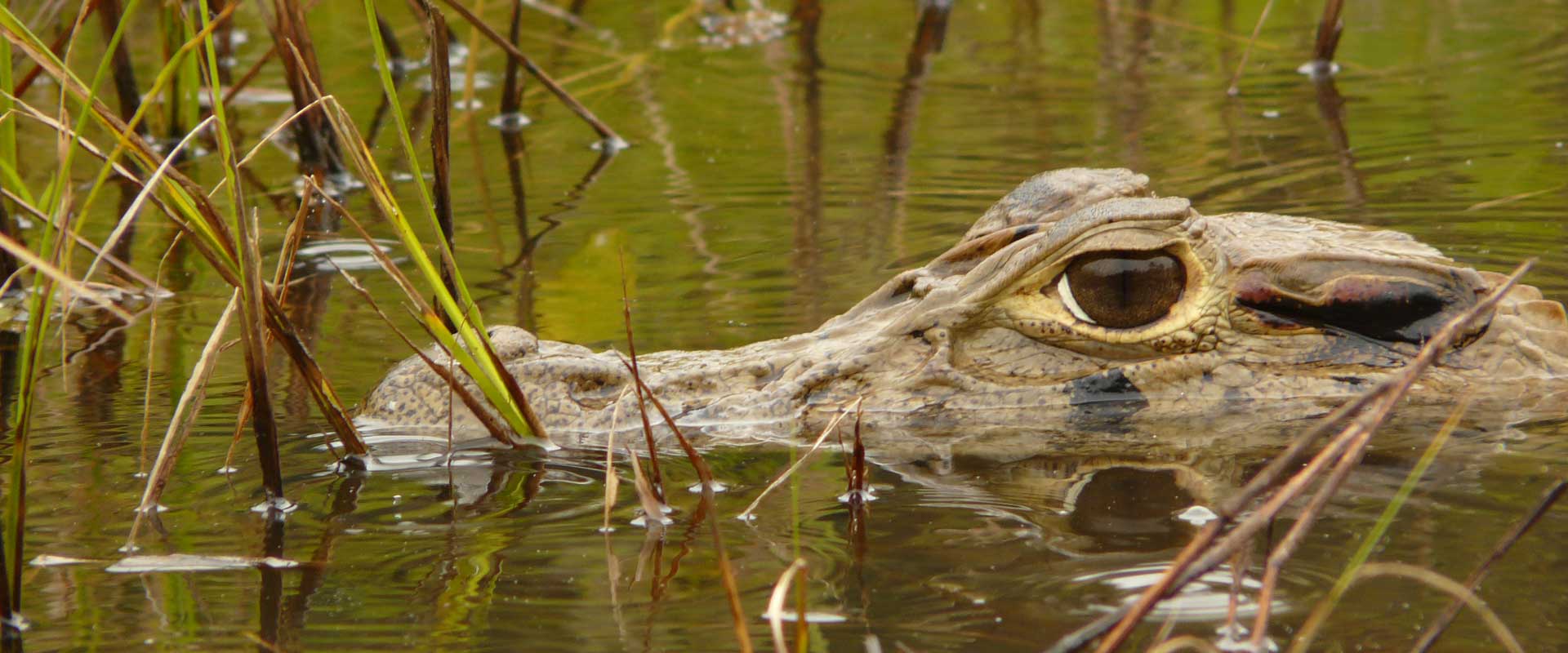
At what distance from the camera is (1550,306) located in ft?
11.5

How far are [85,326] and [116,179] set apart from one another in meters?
2.13

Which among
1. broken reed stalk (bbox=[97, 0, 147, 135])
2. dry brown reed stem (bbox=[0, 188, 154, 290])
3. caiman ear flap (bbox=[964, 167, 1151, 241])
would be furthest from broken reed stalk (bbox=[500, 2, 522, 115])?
caiman ear flap (bbox=[964, 167, 1151, 241])

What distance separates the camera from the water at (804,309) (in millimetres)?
2469

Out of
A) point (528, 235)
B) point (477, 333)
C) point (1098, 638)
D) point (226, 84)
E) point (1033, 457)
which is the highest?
point (226, 84)

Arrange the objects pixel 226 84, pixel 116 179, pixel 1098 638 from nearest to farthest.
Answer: pixel 1098 638 < pixel 116 179 < pixel 226 84

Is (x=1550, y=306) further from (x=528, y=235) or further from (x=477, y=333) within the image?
(x=528, y=235)

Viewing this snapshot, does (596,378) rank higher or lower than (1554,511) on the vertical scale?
higher

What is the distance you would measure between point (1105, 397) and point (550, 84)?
342cm

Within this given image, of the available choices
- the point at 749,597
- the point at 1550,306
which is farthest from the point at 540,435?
the point at 1550,306

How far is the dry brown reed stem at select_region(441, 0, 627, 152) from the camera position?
18.0ft

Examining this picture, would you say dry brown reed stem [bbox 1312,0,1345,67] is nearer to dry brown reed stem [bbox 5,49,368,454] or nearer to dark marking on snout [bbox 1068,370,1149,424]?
dark marking on snout [bbox 1068,370,1149,424]

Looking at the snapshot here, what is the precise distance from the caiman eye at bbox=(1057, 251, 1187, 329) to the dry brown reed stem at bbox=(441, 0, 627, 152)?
2.28 meters

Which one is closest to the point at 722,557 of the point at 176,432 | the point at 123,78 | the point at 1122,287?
the point at 176,432

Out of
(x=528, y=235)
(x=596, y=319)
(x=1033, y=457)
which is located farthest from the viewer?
(x=528, y=235)
